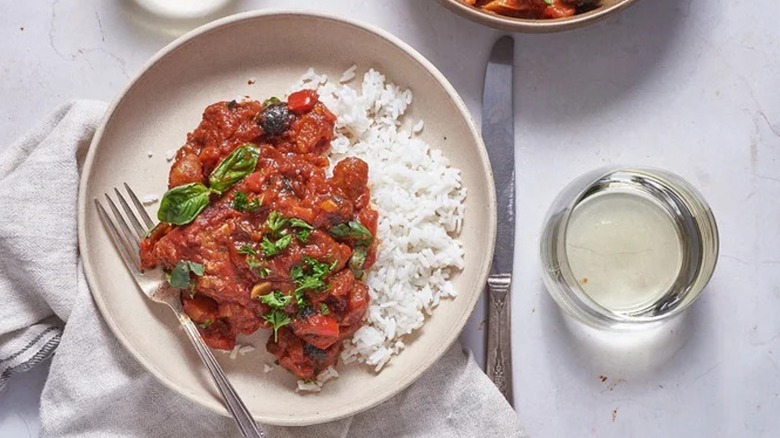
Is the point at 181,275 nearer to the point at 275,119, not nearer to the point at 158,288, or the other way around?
the point at 158,288

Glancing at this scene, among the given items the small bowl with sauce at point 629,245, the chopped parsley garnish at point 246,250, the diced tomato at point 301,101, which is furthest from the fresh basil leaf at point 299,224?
the small bowl with sauce at point 629,245

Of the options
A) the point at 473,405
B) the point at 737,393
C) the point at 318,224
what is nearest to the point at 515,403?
the point at 473,405

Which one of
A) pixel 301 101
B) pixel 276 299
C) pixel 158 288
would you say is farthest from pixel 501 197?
pixel 158 288

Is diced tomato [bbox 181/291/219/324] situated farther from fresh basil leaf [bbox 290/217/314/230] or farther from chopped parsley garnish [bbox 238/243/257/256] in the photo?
fresh basil leaf [bbox 290/217/314/230]

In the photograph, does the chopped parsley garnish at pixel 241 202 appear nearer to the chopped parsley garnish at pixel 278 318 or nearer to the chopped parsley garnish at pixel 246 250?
the chopped parsley garnish at pixel 246 250

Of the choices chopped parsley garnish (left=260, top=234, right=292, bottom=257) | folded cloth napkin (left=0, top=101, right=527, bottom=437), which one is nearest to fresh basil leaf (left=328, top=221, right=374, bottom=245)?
chopped parsley garnish (left=260, top=234, right=292, bottom=257)
